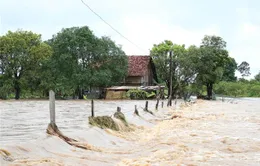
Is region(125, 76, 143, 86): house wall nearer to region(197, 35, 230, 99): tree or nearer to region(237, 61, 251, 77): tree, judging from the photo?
region(197, 35, 230, 99): tree

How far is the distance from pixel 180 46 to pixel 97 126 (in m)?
47.4

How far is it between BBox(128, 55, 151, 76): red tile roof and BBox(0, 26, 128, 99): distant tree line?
4429 millimetres

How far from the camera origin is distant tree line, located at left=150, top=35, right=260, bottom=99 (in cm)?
5591

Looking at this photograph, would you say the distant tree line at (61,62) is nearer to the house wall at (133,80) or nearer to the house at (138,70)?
the house at (138,70)

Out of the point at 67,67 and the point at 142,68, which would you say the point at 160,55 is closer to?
the point at 142,68

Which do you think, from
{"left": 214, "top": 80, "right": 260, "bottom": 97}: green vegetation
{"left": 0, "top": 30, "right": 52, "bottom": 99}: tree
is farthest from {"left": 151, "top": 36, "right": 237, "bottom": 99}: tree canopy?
{"left": 0, "top": 30, "right": 52, "bottom": 99}: tree

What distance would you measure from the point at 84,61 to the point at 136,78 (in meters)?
9.61

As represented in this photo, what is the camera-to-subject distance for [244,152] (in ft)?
34.9

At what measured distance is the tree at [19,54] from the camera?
46.5 m

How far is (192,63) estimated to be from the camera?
5478cm

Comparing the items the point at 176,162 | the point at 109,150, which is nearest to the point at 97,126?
the point at 109,150

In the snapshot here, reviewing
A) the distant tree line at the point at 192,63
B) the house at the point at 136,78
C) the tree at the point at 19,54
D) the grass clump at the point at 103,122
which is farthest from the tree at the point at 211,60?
the grass clump at the point at 103,122

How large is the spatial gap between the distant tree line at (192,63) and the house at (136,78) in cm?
259

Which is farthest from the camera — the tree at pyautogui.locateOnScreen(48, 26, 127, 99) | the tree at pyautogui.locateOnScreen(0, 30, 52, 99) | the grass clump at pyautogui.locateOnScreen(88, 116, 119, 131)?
the tree at pyautogui.locateOnScreen(48, 26, 127, 99)
